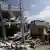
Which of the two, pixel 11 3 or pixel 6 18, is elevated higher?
pixel 11 3

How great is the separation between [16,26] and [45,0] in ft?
1.78

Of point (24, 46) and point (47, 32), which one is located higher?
point (47, 32)

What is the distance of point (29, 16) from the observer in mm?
1486

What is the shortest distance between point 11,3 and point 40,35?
59 centimetres

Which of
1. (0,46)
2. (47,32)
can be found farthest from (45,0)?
(0,46)

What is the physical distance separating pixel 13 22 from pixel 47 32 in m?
0.48

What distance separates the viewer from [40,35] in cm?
146

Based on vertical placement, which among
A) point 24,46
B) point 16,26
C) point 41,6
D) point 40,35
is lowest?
point 24,46

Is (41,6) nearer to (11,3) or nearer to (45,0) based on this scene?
(45,0)

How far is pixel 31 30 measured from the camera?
1.47 meters

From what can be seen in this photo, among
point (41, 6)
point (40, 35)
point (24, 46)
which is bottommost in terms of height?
point (24, 46)

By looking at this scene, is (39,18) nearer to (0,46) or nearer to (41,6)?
(41,6)

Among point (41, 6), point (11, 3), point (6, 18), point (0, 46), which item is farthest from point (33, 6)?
point (0, 46)

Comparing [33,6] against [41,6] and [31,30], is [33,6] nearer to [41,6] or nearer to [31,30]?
[41,6]
